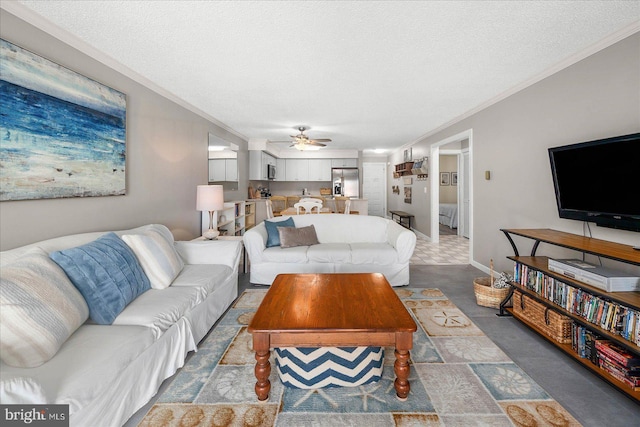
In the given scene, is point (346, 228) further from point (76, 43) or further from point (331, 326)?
point (76, 43)

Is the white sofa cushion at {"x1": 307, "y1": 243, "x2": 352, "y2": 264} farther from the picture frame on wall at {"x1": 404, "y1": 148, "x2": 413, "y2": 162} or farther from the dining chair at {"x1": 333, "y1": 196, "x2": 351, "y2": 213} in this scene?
the picture frame on wall at {"x1": 404, "y1": 148, "x2": 413, "y2": 162}

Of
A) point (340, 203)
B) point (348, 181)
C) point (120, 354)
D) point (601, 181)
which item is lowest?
point (120, 354)

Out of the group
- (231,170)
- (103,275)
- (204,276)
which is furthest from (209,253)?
(231,170)

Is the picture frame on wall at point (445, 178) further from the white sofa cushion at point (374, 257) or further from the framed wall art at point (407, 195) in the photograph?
the white sofa cushion at point (374, 257)

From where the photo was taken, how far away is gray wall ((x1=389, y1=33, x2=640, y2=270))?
85.7 inches

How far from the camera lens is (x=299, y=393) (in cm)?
167

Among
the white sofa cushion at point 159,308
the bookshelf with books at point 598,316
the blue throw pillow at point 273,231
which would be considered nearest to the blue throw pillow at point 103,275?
the white sofa cushion at point 159,308

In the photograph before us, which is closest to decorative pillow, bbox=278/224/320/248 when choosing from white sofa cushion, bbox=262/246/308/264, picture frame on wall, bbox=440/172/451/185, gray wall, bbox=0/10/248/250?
white sofa cushion, bbox=262/246/308/264

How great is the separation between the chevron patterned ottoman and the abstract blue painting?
2.02 metres

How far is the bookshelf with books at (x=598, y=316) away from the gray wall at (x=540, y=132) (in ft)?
2.02

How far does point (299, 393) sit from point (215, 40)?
265cm

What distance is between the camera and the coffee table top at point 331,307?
1.58 meters

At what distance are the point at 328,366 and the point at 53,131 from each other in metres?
2.48

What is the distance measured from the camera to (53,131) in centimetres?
197
